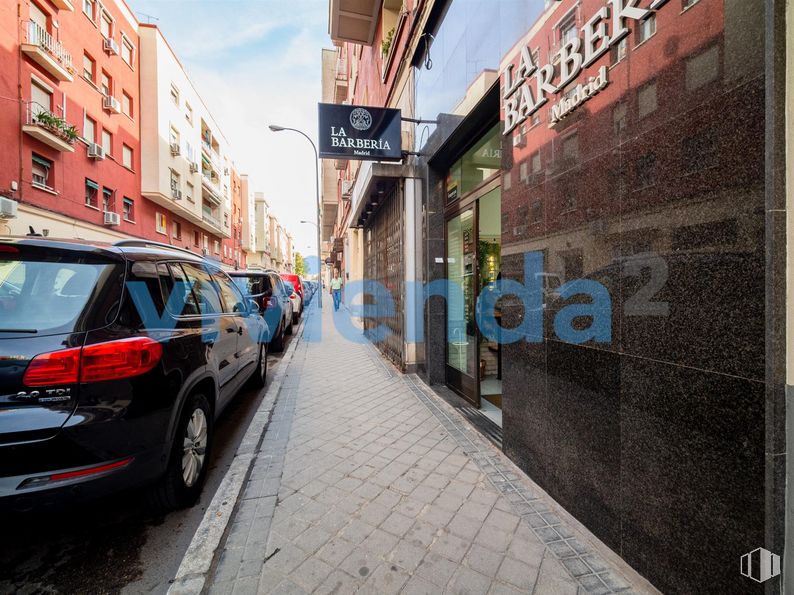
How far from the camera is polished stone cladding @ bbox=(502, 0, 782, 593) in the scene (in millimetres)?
1536

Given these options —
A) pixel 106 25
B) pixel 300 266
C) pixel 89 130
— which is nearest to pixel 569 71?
pixel 89 130

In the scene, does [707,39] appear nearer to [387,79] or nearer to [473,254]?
[473,254]

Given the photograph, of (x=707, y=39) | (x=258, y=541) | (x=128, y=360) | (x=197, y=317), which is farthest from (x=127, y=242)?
(x=707, y=39)

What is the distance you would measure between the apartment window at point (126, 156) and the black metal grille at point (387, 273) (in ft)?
63.9

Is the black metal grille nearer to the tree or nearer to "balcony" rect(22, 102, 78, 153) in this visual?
"balcony" rect(22, 102, 78, 153)

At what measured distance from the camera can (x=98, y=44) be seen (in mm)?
20031

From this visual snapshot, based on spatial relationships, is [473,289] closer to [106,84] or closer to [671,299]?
[671,299]

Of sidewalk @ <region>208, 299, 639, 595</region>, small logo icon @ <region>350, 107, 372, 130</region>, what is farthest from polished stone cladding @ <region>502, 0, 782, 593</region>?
small logo icon @ <region>350, 107, 372, 130</region>

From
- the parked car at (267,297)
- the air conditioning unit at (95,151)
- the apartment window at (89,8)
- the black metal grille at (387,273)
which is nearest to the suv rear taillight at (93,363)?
the black metal grille at (387,273)

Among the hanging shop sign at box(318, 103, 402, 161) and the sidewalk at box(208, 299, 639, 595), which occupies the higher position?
the hanging shop sign at box(318, 103, 402, 161)

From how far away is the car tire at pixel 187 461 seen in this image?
258 cm

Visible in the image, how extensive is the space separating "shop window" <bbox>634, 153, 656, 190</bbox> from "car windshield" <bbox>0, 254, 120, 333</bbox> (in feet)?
10.1

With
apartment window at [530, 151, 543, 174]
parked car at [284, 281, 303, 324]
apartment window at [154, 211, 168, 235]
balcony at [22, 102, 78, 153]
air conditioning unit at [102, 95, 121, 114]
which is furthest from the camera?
apartment window at [154, 211, 168, 235]

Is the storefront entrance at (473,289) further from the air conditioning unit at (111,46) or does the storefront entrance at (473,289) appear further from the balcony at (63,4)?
the air conditioning unit at (111,46)
